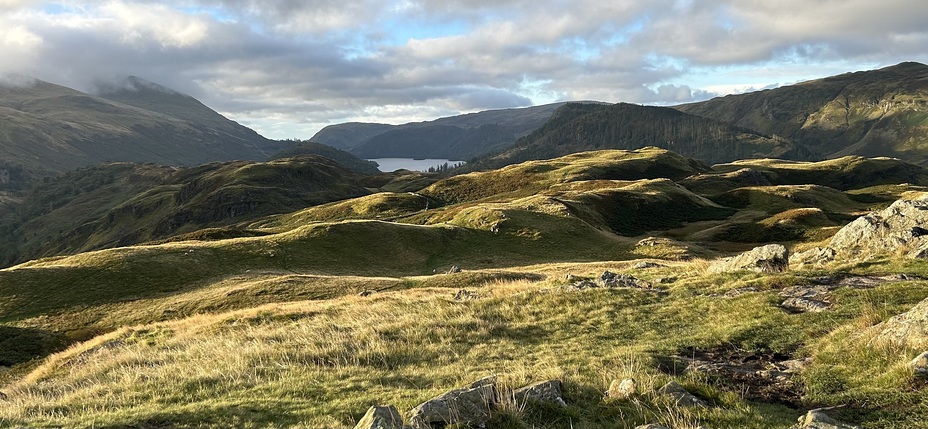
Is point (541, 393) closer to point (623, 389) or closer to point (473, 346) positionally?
point (623, 389)

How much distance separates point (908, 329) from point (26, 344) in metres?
46.7

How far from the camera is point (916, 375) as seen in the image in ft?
31.3

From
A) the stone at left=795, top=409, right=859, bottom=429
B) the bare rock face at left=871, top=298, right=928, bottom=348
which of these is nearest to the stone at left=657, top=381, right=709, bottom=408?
the stone at left=795, top=409, right=859, bottom=429

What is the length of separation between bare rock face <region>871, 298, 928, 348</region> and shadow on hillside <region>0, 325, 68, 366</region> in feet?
142

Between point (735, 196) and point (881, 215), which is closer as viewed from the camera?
point (881, 215)

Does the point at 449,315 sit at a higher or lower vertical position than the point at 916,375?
lower

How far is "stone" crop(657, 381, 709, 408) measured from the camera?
31.4 ft

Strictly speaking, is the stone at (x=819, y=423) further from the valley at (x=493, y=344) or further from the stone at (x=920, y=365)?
the stone at (x=920, y=365)

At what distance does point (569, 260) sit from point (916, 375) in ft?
176

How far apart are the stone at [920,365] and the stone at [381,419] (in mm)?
10343

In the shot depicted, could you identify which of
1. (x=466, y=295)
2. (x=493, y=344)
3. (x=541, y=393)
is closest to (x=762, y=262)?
(x=466, y=295)

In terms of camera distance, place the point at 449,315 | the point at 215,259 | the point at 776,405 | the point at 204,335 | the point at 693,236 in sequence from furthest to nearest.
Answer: the point at 693,236, the point at 215,259, the point at 204,335, the point at 449,315, the point at 776,405

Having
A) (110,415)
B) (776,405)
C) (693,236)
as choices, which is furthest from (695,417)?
(693,236)

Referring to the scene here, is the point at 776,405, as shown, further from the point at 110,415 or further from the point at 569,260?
the point at 569,260
